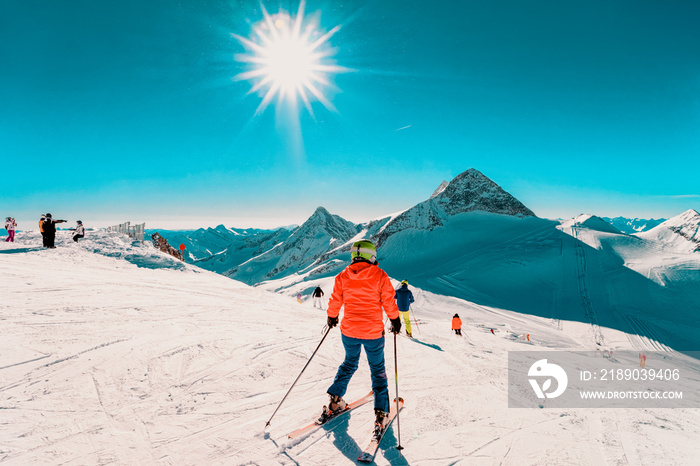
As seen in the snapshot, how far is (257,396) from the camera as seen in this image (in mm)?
4688

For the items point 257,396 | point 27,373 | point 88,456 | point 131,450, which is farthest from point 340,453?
point 27,373

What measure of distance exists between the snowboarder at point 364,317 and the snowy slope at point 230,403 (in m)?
0.54

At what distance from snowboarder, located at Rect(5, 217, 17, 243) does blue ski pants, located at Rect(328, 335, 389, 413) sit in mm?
23997

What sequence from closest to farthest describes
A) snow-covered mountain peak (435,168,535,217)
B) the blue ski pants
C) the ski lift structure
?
the blue ski pants, the ski lift structure, snow-covered mountain peak (435,168,535,217)

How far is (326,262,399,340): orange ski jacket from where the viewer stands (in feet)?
13.6

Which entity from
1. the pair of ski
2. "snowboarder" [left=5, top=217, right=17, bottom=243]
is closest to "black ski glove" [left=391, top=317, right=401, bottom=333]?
the pair of ski

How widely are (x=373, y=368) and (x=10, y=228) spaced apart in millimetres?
25889

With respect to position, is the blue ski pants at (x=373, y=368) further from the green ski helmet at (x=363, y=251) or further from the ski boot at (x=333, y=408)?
the green ski helmet at (x=363, y=251)

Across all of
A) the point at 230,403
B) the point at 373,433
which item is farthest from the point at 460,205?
the point at 230,403

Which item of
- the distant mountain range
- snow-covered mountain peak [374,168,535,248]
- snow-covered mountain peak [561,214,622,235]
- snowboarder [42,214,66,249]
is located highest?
snow-covered mountain peak [374,168,535,248]

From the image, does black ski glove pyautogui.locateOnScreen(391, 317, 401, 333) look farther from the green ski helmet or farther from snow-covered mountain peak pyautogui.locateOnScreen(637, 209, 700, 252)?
snow-covered mountain peak pyautogui.locateOnScreen(637, 209, 700, 252)

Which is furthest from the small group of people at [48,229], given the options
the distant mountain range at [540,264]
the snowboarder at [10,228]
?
the distant mountain range at [540,264]

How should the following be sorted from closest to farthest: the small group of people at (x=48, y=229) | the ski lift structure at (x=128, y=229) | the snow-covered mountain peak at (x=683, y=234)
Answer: the small group of people at (x=48, y=229), the ski lift structure at (x=128, y=229), the snow-covered mountain peak at (x=683, y=234)

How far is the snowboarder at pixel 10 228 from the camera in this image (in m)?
17.6
